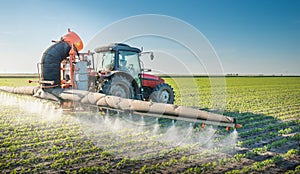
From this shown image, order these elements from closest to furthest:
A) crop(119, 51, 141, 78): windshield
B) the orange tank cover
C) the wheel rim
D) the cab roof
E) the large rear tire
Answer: the large rear tire
the cab roof
the orange tank cover
crop(119, 51, 141, 78): windshield
the wheel rim

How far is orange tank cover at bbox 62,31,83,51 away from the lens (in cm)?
878

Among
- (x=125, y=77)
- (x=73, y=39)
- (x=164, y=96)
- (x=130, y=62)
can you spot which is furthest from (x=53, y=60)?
(x=164, y=96)

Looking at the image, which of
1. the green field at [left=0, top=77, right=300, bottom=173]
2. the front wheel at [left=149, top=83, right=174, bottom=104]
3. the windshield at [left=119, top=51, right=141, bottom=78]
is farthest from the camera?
the front wheel at [left=149, top=83, right=174, bottom=104]

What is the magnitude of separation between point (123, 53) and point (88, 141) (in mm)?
3710

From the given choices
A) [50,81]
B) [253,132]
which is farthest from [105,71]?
[253,132]

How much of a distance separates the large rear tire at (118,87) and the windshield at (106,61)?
76 cm

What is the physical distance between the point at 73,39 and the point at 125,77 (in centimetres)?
227

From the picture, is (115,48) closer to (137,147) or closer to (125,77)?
(125,77)

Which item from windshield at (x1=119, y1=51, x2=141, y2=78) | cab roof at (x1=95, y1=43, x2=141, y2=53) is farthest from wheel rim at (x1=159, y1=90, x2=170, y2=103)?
cab roof at (x1=95, y1=43, x2=141, y2=53)

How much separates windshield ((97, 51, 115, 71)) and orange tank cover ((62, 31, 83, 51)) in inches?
28.1

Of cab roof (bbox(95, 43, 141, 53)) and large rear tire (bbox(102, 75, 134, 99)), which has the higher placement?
cab roof (bbox(95, 43, 141, 53))

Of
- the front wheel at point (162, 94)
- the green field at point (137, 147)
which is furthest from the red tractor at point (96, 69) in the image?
the green field at point (137, 147)

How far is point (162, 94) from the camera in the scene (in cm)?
998

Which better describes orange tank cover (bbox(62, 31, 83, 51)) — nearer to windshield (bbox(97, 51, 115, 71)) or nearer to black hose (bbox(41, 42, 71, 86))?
black hose (bbox(41, 42, 71, 86))
